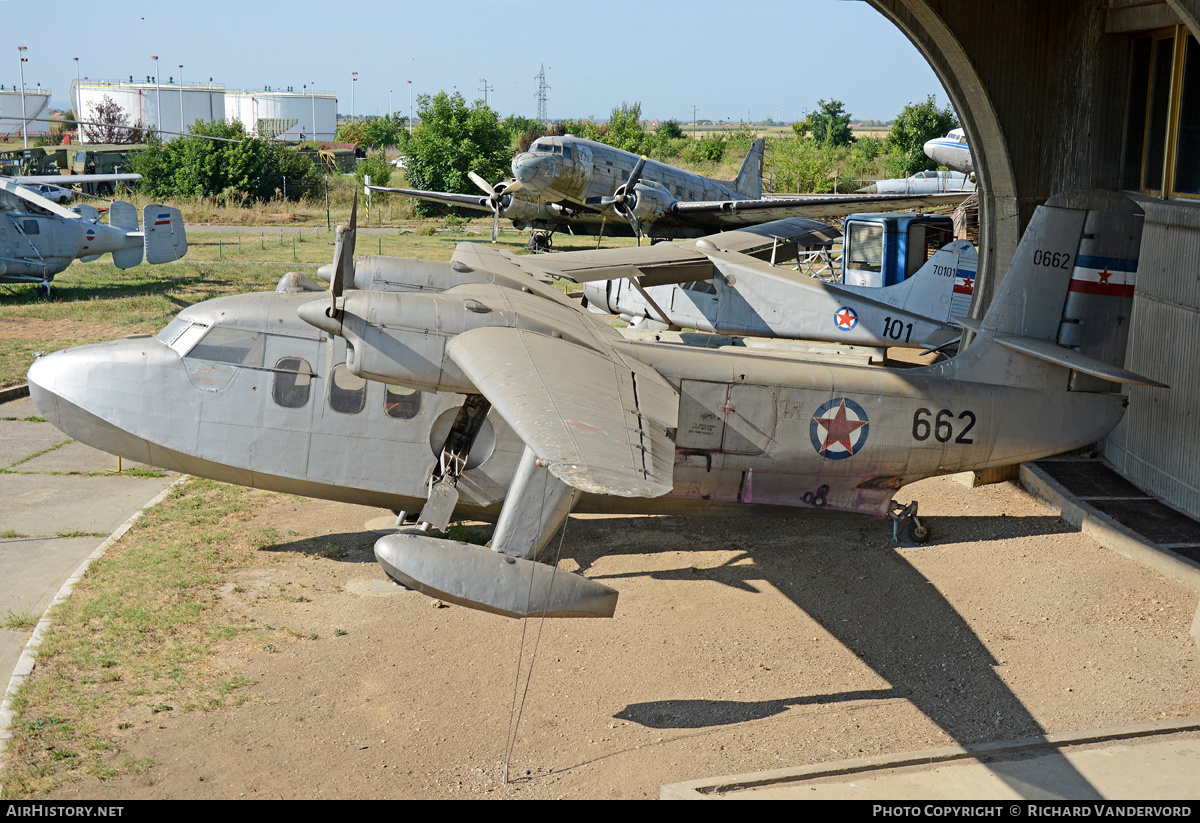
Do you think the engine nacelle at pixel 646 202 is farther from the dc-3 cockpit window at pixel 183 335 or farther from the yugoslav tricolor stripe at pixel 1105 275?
the dc-3 cockpit window at pixel 183 335

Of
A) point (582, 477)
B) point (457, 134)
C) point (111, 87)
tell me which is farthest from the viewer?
point (111, 87)

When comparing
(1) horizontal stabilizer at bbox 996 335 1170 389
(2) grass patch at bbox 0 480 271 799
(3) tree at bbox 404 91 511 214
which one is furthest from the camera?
(3) tree at bbox 404 91 511 214

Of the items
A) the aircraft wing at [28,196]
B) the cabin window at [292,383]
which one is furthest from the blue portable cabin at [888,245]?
the aircraft wing at [28,196]

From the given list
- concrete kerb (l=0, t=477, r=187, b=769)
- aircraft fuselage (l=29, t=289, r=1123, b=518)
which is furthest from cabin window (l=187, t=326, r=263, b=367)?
concrete kerb (l=0, t=477, r=187, b=769)

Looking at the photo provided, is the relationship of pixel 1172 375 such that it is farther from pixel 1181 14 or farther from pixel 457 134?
pixel 457 134

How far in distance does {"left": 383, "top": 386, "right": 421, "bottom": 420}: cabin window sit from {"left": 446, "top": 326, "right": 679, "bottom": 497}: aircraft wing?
2024 millimetres

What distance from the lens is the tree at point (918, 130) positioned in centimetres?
6162

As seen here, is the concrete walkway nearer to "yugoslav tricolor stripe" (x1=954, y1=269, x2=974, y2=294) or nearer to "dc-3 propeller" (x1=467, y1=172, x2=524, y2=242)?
"yugoslav tricolor stripe" (x1=954, y1=269, x2=974, y2=294)

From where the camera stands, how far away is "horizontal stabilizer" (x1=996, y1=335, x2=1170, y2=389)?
941 centimetres

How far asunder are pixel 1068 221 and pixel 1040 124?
2894 millimetres

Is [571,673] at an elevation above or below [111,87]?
below

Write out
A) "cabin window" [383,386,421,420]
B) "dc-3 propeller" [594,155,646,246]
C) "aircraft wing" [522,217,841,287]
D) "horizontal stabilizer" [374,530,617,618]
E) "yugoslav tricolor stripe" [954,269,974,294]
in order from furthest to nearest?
"dc-3 propeller" [594,155,646,246], "yugoslav tricolor stripe" [954,269,974,294], "aircraft wing" [522,217,841,287], "cabin window" [383,386,421,420], "horizontal stabilizer" [374,530,617,618]

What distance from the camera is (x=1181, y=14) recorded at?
761 cm

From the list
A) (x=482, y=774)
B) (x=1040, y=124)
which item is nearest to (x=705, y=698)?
(x=482, y=774)
